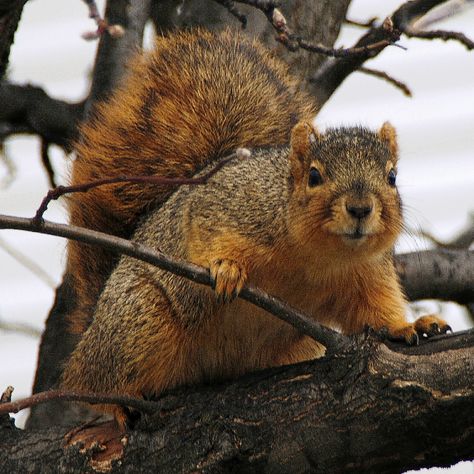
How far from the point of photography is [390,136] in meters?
2.66

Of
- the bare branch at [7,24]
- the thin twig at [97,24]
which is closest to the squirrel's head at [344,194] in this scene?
the thin twig at [97,24]

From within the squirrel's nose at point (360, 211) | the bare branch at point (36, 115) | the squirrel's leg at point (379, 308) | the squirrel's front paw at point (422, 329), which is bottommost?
the squirrel's front paw at point (422, 329)

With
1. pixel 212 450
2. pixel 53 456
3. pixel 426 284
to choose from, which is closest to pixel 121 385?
pixel 53 456

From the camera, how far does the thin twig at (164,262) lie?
1748mm

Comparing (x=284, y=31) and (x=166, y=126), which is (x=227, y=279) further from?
(x=166, y=126)

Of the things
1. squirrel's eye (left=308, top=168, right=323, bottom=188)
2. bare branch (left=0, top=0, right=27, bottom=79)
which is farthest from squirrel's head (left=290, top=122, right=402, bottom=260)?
bare branch (left=0, top=0, right=27, bottom=79)

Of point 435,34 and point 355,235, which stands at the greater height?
point 435,34

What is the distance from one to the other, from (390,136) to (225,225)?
50cm

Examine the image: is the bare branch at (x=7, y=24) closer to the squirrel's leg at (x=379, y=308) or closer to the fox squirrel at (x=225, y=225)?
the fox squirrel at (x=225, y=225)

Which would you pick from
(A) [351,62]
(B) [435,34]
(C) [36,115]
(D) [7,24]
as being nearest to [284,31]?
(B) [435,34]

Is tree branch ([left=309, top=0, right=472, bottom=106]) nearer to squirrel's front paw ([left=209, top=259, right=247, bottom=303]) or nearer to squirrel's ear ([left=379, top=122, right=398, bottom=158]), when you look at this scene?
squirrel's ear ([left=379, top=122, right=398, bottom=158])

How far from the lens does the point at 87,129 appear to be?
9.93ft

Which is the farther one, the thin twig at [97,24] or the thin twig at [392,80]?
the thin twig at [392,80]

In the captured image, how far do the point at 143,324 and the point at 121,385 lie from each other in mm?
165
